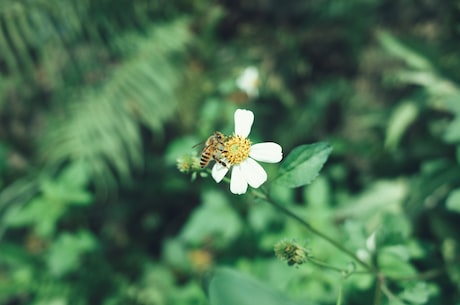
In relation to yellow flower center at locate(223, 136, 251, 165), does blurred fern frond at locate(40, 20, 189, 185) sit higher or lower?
higher

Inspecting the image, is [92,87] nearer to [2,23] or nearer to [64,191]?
[2,23]

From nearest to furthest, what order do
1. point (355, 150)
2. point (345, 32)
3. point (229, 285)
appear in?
point (229, 285) < point (355, 150) < point (345, 32)

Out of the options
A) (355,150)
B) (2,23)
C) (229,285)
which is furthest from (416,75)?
(2,23)

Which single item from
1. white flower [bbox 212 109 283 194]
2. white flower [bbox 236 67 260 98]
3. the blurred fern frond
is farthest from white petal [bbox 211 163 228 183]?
the blurred fern frond

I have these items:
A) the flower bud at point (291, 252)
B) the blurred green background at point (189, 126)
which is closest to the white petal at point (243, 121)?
the flower bud at point (291, 252)

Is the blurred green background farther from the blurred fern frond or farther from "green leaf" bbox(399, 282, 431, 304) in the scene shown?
"green leaf" bbox(399, 282, 431, 304)

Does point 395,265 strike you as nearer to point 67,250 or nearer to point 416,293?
point 416,293
